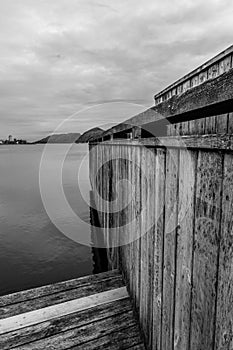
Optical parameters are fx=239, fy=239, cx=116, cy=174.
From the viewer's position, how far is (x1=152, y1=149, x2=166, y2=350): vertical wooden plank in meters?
1.52

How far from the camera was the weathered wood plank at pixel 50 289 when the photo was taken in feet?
8.63

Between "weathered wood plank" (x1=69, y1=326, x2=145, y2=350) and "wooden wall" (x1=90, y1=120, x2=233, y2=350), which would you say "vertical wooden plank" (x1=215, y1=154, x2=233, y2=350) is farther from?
"weathered wood plank" (x1=69, y1=326, x2=145, y2=350)

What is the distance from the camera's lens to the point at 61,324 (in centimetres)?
228

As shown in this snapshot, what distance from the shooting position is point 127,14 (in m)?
5.02

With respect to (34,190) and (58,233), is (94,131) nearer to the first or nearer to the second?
(58,233)

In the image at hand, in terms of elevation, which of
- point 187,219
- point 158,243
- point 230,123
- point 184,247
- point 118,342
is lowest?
point 118,342

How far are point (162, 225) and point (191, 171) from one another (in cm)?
54

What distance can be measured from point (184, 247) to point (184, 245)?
1 cm

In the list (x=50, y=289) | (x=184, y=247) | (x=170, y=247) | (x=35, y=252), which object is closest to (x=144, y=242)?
(x=170, y=247)

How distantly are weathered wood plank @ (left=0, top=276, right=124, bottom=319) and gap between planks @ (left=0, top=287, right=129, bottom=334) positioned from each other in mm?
Result: 56

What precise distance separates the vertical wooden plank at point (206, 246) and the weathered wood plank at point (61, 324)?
1.45 meters

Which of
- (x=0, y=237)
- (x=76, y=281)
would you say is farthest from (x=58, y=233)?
(x=76, y=281)

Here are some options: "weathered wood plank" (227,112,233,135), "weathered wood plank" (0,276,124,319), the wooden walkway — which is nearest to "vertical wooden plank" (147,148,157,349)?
the wooden walkway

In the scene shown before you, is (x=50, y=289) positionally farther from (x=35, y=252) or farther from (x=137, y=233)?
(x=35, y=252)
